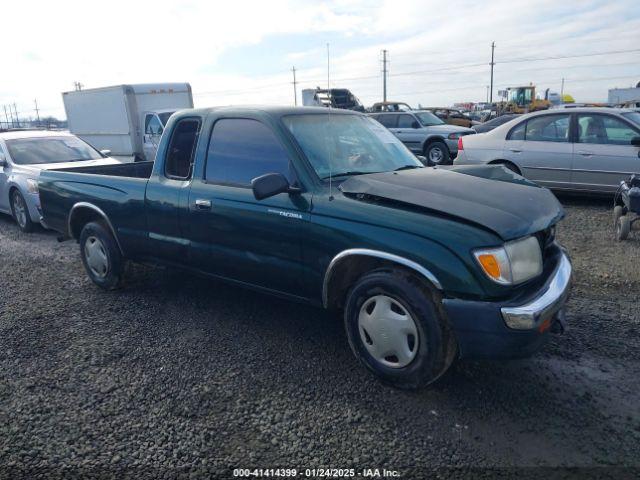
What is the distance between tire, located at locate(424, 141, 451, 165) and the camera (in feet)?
48.5

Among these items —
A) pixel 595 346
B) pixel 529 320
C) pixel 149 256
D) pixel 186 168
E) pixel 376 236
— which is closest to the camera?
pixel 529 320

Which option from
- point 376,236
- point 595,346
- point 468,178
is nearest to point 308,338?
point 376,236

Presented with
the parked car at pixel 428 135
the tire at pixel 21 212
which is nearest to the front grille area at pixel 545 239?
the tire at pixel 21 212

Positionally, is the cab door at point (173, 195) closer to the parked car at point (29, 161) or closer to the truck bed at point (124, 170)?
the truck bed at point (124, 170)

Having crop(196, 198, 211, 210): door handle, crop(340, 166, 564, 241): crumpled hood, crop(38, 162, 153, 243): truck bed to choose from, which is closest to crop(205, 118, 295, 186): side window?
crop(196, 198, 211, 210): door handle

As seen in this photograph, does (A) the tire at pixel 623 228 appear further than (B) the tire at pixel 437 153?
No

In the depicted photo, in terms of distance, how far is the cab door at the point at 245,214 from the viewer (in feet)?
11.8

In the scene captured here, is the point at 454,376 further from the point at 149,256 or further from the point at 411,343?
the point at 149,256

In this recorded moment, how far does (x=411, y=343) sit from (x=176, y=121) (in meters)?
2.87

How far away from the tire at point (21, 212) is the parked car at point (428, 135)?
960cm

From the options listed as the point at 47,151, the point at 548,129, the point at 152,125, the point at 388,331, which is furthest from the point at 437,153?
the point at 388,331

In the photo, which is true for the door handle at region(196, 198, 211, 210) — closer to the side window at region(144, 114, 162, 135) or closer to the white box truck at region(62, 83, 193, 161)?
the side window at region(144, 114, 162, 135)

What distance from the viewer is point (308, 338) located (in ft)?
13.1

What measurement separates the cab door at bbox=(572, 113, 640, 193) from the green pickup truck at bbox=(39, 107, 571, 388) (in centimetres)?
485
